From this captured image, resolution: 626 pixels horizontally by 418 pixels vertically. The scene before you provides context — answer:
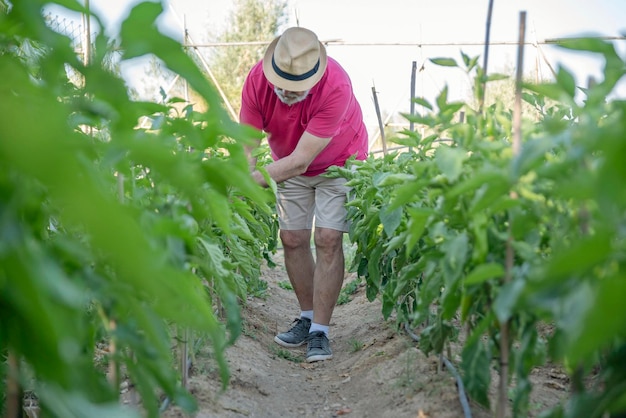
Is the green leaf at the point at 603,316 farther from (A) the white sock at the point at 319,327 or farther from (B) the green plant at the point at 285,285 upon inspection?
(B) the green plant at the point at 285,285

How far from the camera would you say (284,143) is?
472 cm

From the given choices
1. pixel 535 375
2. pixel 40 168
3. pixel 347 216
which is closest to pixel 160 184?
pixel 40 168

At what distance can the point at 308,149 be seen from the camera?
432 centimetres

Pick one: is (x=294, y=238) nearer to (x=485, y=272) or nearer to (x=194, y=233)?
(x=194, y=233)

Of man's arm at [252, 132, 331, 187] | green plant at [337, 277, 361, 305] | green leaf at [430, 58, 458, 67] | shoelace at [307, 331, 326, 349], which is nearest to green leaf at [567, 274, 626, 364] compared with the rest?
green leaf at [430, 58, 458, 67]

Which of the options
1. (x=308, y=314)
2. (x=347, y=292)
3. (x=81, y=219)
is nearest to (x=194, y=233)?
(x=81, y=219)

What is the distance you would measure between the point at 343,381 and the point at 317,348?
0.57 m

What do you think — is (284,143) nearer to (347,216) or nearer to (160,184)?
(347,216)

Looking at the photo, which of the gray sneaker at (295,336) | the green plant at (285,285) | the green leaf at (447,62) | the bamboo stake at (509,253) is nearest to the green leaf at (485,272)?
the bamboo stake at (509,253)

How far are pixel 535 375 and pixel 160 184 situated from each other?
199cm

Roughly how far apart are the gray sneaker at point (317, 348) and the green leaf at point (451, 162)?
2.66 m

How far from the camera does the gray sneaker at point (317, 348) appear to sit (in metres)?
4.36

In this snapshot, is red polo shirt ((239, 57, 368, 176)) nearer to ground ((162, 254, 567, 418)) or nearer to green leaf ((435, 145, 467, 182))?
ground ((162, 254, 567, 418))

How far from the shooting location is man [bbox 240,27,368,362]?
4.32m
